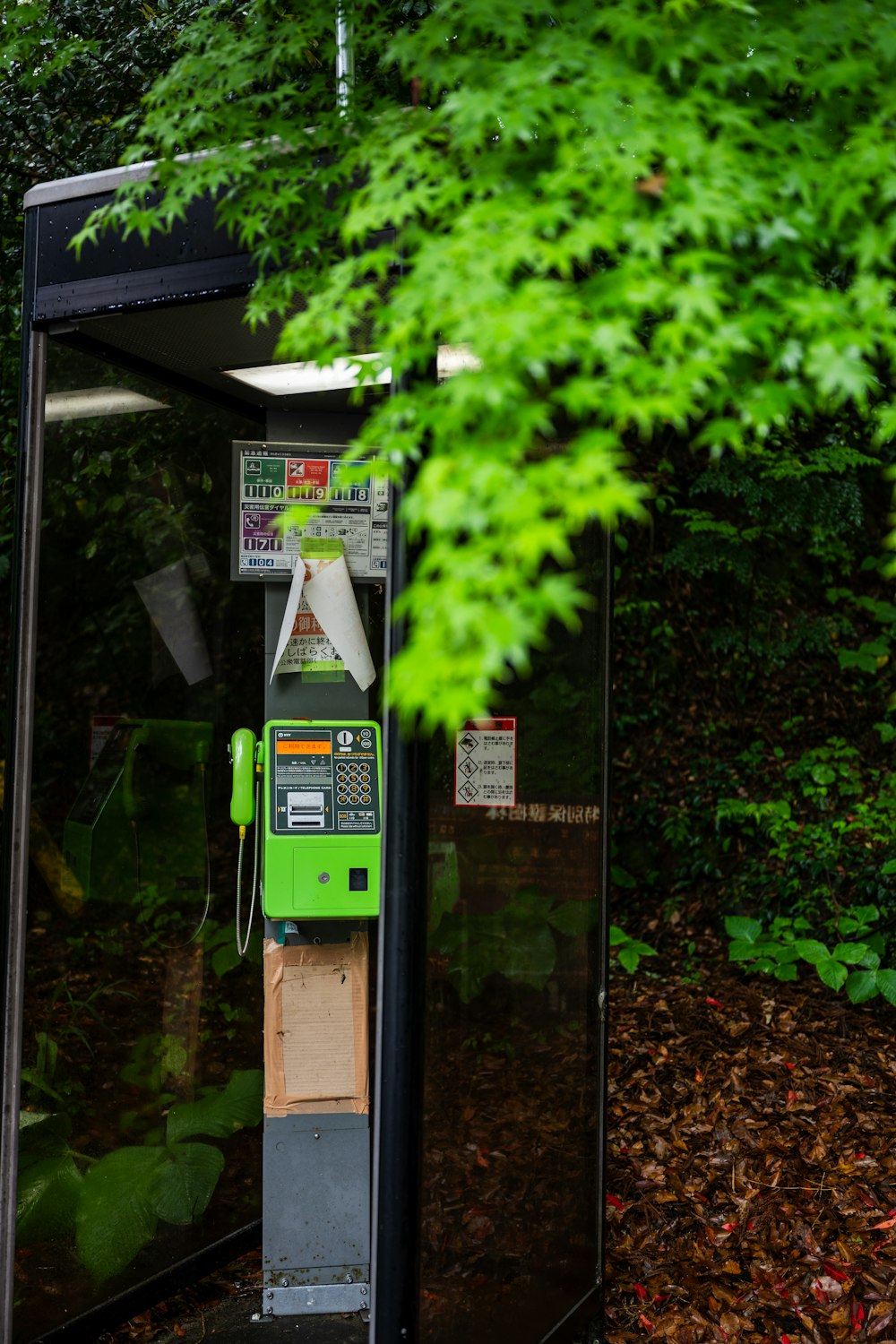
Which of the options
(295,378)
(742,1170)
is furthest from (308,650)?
(742,1170)

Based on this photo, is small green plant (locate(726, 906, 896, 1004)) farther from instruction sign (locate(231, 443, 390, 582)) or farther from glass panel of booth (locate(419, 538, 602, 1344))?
instruction sign (locate(231, 443, 390, 582))

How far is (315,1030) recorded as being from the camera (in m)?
3.35

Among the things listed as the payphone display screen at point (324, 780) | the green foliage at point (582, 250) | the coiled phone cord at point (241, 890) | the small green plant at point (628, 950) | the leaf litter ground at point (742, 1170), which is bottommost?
the leaf litter ground at point (742, 1170)

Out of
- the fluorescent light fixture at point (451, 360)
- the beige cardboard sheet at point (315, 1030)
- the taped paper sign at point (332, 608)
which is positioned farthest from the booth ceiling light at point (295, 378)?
the beige cardboard sheet at point (315, 1030)

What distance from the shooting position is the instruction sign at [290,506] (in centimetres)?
331

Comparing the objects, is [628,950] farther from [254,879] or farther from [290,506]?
[290,506]

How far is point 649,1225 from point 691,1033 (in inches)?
52.0

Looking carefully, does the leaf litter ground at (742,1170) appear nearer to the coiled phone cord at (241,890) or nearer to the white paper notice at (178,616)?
the coiled phone cord at (241,890)

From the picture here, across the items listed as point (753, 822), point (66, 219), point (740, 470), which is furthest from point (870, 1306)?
point (740, 470)

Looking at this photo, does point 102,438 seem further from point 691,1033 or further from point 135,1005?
point 691,1033

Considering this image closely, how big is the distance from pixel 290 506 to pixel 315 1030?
1.49m

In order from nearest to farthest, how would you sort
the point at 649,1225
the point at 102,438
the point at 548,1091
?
the point at 548,1091, the point at 102,438, the point at 649,1225

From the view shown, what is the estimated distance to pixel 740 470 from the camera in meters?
6.33

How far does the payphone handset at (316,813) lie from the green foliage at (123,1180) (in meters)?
0.84
